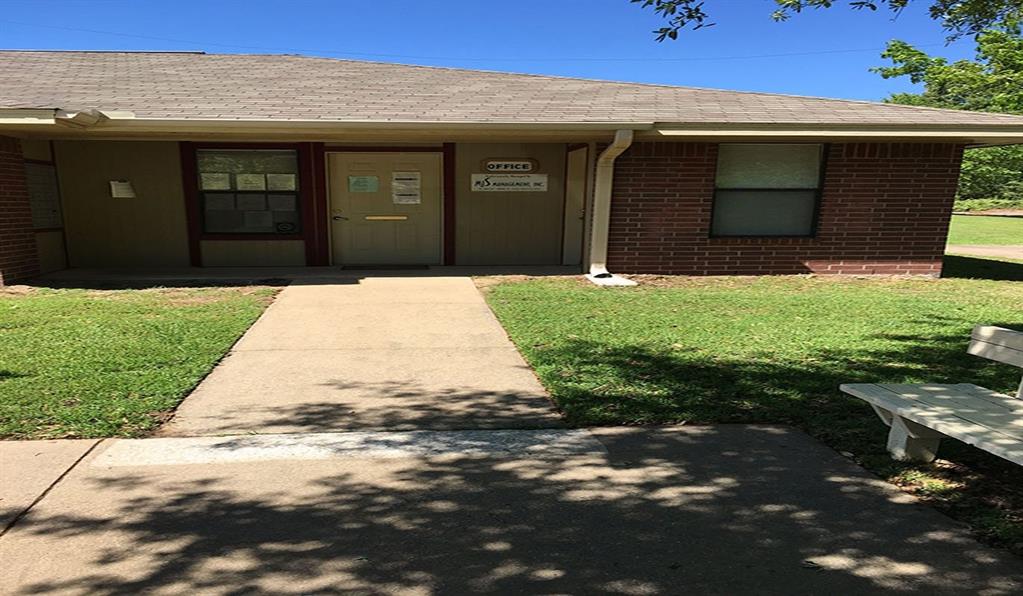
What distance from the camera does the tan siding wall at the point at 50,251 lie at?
9.77m

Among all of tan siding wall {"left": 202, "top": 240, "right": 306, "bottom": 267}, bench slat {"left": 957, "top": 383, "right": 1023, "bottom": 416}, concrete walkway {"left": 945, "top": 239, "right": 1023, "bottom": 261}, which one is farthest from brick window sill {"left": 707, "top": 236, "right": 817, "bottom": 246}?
concrete walkway {"left": 945, "top": 239, "right": 1023, "bottom": 261}

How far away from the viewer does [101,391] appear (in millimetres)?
4250

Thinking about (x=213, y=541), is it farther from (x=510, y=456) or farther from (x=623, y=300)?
(x=623, y=300)

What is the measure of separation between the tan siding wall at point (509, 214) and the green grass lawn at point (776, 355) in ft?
7.63

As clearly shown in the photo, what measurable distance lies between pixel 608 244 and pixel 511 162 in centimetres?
250

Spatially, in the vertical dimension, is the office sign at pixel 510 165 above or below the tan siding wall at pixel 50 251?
above

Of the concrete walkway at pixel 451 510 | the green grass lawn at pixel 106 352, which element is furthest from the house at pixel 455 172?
the concrete walkway at pixel 451 510

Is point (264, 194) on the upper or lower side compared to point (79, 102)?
lower

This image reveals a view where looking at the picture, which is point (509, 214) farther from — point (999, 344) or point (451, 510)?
point (451, 510)

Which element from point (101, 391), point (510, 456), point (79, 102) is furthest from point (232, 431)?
point (79, 102)

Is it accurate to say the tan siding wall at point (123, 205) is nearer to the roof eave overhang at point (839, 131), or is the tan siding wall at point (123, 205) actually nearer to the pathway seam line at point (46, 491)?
the roof eave overhang at point (839, 131)

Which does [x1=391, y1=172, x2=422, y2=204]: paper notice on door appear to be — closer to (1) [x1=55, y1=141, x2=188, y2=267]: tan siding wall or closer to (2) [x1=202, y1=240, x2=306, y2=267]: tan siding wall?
(2) [x1=202, y1=240, x2=306, y2=267]: tan siding wall

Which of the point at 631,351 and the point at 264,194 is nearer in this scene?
the point at 631,351

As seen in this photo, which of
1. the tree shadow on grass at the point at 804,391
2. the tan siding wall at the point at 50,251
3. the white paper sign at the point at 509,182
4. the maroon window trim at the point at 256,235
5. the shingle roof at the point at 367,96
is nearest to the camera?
the tree shadow on grass at the point at 804,391
